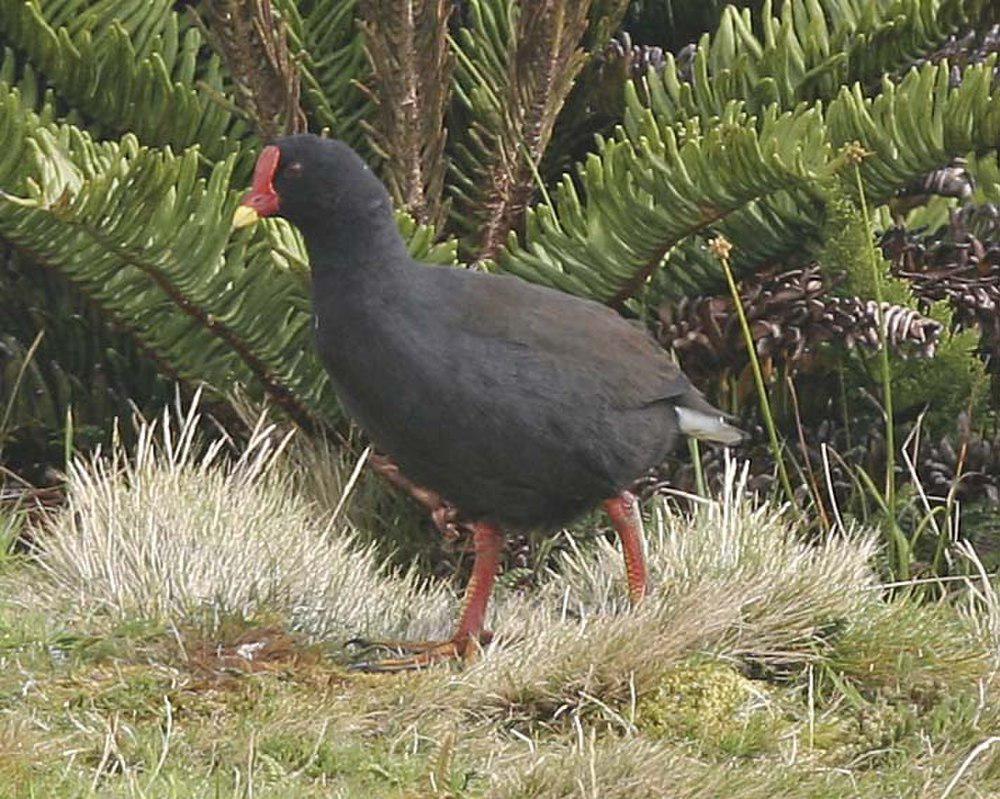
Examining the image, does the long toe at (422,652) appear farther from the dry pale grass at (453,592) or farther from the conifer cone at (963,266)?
the conifer cone at (963,266)

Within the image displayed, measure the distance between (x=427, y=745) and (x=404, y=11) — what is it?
9.24 feet

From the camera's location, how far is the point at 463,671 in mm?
5023

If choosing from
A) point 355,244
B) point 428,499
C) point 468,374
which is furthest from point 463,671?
point 428,499

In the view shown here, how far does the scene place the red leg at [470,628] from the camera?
17.0 ft

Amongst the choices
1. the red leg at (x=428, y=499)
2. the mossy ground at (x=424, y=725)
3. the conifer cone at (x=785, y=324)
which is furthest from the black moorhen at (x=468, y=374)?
the conifer cone at (x=785, y=324)

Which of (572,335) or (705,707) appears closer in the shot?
(705,707)

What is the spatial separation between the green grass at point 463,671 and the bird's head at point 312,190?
2.98ft

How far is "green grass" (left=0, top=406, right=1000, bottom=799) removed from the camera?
14.4 feet

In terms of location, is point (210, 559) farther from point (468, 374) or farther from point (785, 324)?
point (785, 324)

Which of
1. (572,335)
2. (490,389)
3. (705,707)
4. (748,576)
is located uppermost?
(572,335)

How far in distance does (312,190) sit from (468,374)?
67 cm

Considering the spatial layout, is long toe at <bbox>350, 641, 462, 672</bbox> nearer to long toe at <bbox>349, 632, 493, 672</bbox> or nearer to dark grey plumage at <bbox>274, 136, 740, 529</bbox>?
long toe at <bbox>349, 632, 493, 672</bbox>

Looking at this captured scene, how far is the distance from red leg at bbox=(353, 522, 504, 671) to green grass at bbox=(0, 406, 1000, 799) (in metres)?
0.09

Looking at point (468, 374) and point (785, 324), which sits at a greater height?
point (785, 324)
